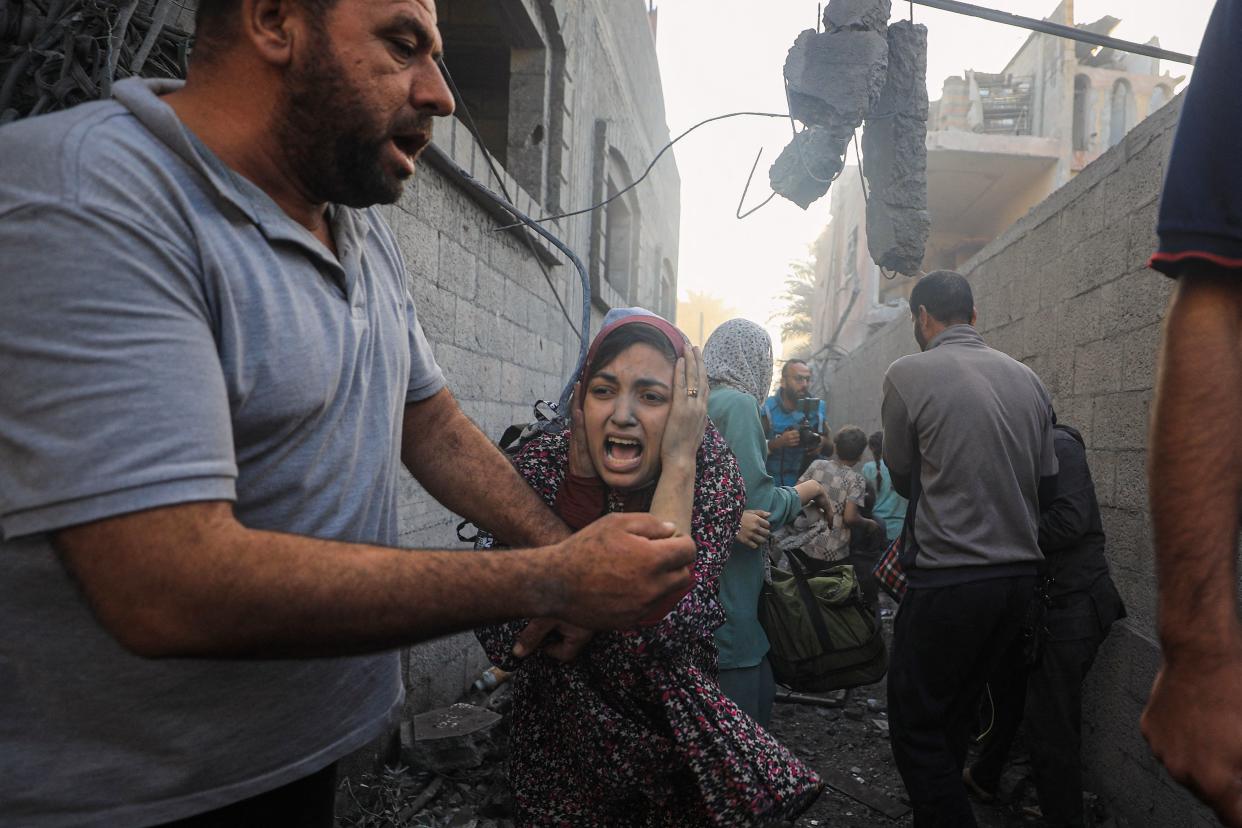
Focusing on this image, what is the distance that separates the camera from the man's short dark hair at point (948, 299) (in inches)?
120

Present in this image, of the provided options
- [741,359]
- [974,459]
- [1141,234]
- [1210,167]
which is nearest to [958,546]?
[974,459]

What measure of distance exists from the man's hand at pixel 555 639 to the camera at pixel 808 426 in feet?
15.7

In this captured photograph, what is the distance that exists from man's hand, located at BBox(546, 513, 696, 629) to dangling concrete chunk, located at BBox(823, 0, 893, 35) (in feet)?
17.5

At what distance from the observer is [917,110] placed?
5.71 m

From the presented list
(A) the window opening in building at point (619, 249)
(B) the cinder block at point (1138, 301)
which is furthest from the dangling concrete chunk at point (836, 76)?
(A) the window opening in building at point (619, 249)

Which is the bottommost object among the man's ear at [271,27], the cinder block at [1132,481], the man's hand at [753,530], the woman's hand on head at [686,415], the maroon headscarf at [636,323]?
the man's hand at [753,530]

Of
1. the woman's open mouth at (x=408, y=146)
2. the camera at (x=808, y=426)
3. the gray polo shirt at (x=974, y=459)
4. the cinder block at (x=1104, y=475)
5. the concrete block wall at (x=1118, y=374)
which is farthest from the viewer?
the camera at (x=808, y=426)

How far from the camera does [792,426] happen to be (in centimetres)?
668

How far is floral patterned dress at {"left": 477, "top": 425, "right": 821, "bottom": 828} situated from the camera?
5.22ft

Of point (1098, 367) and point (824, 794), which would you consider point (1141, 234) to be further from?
point (824, 794)

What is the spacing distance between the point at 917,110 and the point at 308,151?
5739mm

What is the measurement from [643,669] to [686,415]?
591 mm

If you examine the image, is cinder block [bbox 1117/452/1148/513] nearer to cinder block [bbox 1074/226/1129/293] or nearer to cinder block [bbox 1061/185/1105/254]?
cinder block [bbox 1074/226/1129/293]

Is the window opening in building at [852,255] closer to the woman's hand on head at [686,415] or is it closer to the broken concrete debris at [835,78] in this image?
the broken concrete debris at [835,78]
